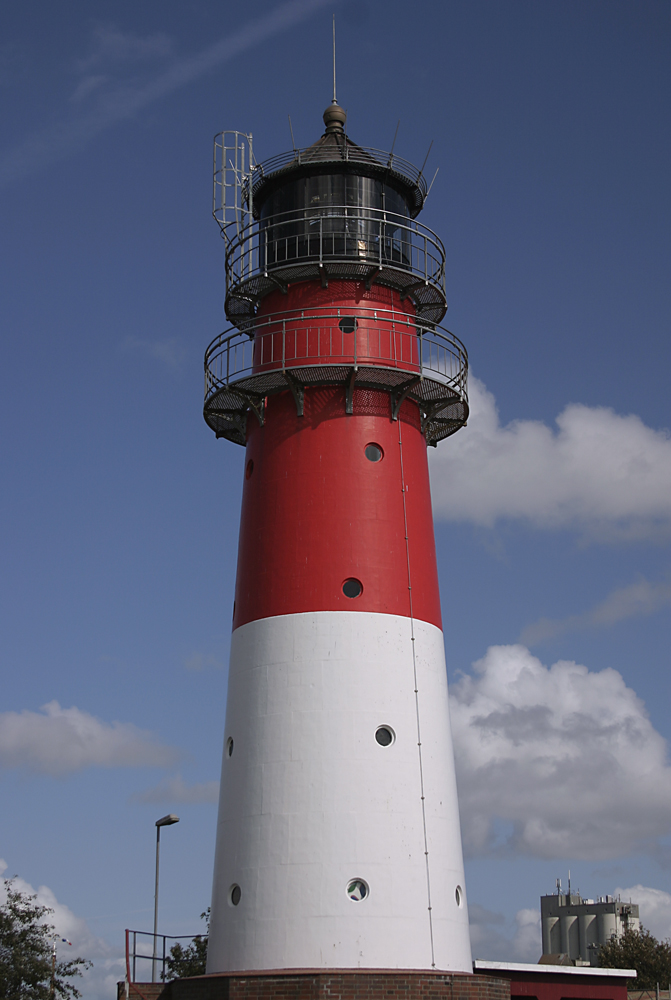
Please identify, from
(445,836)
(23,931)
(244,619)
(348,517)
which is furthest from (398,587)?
(23,931)

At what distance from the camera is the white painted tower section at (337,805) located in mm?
23156

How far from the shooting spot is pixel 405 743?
24.7 m

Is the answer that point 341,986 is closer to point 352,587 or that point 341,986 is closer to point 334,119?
point 352,587

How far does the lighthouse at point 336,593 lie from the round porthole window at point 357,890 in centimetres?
4

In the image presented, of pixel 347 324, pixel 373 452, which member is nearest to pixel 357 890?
pixel 373 452

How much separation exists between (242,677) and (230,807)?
284 cm

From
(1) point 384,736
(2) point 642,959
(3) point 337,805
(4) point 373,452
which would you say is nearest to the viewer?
(3) point 337,805

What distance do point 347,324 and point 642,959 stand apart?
2039 inches

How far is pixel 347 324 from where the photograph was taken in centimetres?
2806

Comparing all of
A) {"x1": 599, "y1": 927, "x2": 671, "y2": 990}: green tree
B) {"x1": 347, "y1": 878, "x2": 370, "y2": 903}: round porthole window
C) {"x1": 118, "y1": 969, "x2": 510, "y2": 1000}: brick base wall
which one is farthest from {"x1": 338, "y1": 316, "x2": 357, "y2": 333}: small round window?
{"x1": 599, "y1": 927, "x2": 671, "y2": 990}: green tree

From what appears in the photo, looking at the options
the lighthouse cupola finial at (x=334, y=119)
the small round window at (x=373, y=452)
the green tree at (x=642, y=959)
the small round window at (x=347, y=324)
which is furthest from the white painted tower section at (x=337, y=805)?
the green tree at (x=642, y=959)

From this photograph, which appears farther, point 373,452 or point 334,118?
point 334,118

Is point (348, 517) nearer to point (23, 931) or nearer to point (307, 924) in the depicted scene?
point (307, 924)

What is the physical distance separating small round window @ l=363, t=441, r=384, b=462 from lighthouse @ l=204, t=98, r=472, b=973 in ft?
0.18
